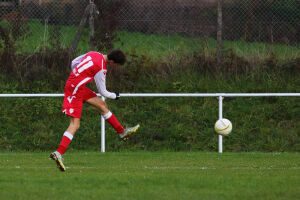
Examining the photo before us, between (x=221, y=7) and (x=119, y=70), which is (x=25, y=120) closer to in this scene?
(x=119, y=70)

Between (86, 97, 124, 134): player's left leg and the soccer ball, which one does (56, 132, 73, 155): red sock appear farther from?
the soccer ball

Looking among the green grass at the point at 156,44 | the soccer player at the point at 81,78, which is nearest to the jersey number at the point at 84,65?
the soccer player at the point at 81,78

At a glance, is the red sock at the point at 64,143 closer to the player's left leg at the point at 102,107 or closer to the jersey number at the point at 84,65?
the player's left leg at the point at 102,107

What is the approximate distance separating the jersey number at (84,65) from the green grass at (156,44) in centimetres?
725

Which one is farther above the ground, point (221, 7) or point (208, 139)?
point (221, 7)

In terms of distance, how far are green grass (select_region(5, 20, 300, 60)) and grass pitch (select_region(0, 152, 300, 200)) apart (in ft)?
19.7

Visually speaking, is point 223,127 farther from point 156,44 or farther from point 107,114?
point 156,44

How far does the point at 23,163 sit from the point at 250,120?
6552mm

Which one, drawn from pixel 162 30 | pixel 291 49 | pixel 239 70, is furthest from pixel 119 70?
pixel 291 49

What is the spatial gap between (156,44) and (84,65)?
321 inches

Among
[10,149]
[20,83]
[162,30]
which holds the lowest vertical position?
[10,149]

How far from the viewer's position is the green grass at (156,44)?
58.2 ft

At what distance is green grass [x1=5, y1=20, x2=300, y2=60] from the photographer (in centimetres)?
1773

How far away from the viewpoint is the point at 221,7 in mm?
17875
